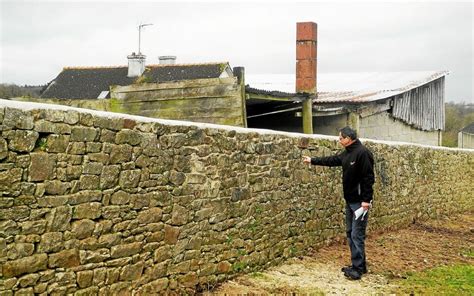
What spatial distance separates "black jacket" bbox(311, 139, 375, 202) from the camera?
7746mm

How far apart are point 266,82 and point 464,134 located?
22.4m

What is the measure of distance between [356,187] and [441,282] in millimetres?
1736

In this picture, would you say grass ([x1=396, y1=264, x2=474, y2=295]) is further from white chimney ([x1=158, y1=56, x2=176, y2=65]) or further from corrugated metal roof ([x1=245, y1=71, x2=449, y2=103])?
white chimney ([x1=158, y1=56, x2=176, y2=65])

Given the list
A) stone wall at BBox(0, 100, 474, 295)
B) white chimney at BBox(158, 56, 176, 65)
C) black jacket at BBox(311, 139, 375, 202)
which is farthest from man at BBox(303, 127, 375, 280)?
white chimney at BBox(158, 56, 176, 65)

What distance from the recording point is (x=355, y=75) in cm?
2512

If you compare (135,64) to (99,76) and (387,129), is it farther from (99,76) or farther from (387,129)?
(387,129)

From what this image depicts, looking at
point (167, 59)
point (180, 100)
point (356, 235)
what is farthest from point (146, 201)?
point (167, 59)

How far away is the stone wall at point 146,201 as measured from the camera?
480 centimetres

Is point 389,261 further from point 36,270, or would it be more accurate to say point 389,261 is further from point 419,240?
point 36,270

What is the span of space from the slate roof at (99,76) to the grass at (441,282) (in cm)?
1964

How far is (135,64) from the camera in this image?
3012 centimetres

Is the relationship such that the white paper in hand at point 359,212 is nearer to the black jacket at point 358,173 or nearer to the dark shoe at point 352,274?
the black jacket at point 358,173

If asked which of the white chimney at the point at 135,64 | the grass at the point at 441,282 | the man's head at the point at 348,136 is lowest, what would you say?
the grass at the point at 441,282

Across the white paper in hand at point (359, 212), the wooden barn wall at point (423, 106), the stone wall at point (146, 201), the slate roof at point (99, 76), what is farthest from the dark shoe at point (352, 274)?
the slate roof at point (99, 76)
